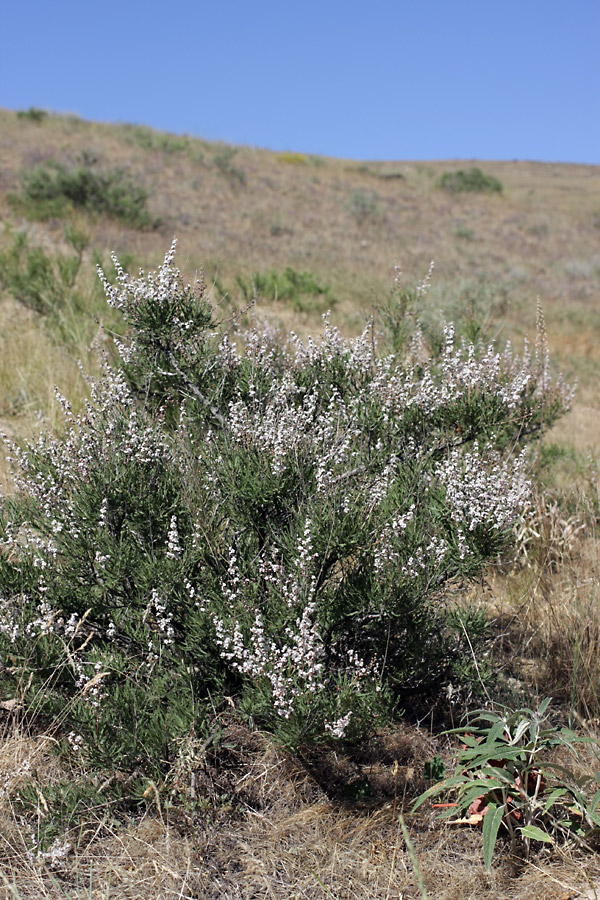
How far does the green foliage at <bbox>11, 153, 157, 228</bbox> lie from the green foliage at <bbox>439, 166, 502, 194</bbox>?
20.8 m

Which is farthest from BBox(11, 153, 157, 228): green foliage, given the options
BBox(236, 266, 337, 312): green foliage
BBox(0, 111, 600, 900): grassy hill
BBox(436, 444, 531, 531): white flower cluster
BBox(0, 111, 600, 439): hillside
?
BBox(436, 444, 531, 531): white flower cluster

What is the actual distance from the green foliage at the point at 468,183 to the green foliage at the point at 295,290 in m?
23.5

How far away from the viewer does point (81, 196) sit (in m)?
14.7

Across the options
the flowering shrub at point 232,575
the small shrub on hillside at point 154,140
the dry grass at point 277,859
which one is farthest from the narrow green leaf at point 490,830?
the small shrub on hillside at point 154,140

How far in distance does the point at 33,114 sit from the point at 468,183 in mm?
18988

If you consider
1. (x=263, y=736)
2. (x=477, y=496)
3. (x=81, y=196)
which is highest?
(x=81, y=196)

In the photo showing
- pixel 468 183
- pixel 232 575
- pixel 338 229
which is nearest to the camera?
pixel 232 575

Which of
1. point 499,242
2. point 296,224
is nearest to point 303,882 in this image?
point 296,224

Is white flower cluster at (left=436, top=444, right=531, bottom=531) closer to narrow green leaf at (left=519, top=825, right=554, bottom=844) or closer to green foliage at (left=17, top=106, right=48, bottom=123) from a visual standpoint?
narrow green leaf at (left=519, top=825, right=554, bottom=844)

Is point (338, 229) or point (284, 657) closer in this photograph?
point (284, 657)

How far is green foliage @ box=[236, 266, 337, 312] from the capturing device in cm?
950

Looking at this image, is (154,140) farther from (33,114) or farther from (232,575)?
(232,575)

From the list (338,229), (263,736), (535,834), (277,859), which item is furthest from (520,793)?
(338,229)

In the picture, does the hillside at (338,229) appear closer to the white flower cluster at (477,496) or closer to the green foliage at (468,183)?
the green foliage at (468,183)
